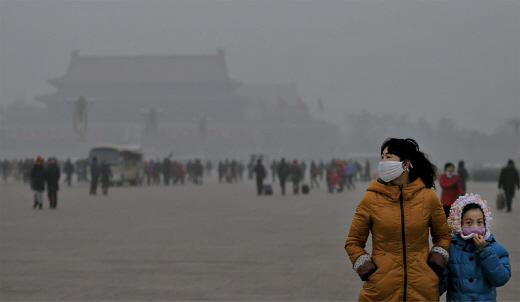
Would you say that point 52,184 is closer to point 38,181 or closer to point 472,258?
point 38,181

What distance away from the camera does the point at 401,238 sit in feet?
12.6

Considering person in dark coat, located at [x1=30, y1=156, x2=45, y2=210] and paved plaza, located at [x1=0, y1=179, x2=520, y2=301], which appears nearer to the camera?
paved plaza, located at [x1=0, y1=179, x2=520, y2=301]

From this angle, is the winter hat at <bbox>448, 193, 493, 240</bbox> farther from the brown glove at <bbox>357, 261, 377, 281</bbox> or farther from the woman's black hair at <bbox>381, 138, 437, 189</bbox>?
the brown glove at <bbox>357, 261, 377, 281</bbox>

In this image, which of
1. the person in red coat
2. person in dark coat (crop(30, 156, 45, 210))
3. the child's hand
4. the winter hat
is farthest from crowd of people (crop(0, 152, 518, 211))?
person in dark coat (crop(30, 156, 45, 210))

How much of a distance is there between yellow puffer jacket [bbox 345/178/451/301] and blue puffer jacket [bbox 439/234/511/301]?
102 millimetres

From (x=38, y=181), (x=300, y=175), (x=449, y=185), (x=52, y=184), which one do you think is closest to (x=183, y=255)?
(x=449, y=185)

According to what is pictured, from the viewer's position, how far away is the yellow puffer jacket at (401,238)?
3840 mm

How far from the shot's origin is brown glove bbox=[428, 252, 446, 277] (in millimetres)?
3844

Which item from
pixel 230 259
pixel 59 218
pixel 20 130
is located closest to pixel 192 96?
pixel 20 130

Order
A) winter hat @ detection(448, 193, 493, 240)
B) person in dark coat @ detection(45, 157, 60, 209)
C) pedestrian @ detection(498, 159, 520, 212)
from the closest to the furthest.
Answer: winter hat @ detection(448, 193, 493, 240) < pedestrian @ detection(498, 159, 520, 212) < person in dark coat @ detection(45, 157, 60, 209)

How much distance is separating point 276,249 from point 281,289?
3031 millimetres

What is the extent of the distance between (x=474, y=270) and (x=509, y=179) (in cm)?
1348

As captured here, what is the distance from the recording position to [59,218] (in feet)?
51.9

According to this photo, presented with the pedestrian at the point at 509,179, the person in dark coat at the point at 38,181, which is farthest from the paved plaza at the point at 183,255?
the person in dark coat at the point at 38,181
